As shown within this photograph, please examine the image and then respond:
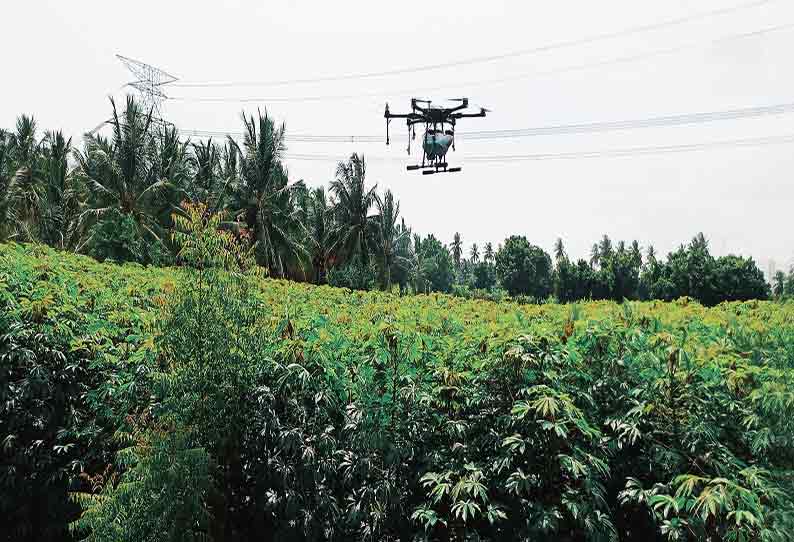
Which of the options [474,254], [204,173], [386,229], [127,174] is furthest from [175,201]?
[474,254]

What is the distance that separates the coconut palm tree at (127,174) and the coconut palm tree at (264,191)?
3.59m

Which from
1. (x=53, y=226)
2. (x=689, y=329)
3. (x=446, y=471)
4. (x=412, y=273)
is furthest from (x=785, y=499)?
(x=412, y=273)

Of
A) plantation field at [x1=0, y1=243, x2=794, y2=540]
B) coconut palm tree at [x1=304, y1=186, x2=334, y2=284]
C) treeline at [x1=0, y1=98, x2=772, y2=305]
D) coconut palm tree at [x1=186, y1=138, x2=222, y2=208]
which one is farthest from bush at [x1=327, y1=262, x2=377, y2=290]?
plantation field at [x1=0, y1=243, x2=794, y2=540]

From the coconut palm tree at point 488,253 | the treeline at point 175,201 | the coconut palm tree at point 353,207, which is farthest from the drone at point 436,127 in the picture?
the coconut palm tree at point 488,253

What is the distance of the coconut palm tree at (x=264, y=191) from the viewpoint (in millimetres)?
25078

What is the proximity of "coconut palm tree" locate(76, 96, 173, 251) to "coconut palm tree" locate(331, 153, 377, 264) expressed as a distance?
416 inches

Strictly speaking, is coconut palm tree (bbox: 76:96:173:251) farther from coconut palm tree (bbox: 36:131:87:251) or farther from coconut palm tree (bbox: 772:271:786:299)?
coconut palm tree (bbox: 772:271:786:299)

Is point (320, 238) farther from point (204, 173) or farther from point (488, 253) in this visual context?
point (488, 253)

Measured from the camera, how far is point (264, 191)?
25438 mm

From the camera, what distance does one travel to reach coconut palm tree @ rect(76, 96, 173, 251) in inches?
842

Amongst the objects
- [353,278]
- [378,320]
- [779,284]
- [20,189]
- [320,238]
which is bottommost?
[378,320]

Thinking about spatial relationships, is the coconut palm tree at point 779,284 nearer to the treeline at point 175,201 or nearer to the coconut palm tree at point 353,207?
the treeline at point 175,201

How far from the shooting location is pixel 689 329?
343 centimetres

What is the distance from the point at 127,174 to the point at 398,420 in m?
21.4
